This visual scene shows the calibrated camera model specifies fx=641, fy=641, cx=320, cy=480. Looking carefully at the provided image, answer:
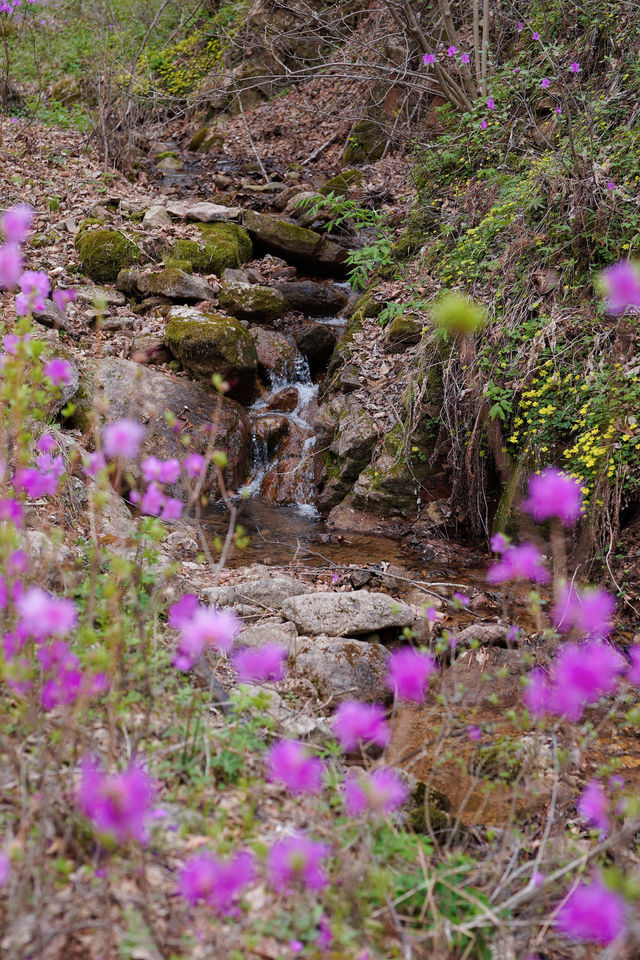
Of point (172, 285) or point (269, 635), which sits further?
point (172, 285)

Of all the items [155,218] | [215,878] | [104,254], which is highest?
[155,218]

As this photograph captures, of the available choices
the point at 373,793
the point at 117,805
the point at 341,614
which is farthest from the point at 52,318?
the point at 373,793

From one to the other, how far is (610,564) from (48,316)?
5253 mm

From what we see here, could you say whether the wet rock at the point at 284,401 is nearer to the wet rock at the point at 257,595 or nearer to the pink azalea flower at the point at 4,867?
the wet rock at the point at 257,595

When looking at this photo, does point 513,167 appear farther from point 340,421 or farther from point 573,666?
point 573,666

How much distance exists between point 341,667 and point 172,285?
530 centimetres

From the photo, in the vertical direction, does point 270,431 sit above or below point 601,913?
below

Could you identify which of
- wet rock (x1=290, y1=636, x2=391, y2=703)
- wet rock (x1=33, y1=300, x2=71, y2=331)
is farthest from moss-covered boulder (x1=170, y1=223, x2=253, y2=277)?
wet rock (x1=290, y1=636, x2=391, y2=703)

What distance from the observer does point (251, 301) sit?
299 inches

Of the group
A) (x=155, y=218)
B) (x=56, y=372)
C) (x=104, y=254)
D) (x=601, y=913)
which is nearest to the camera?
(x=601, y=913)

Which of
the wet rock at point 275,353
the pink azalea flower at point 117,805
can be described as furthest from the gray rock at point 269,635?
the wet rock at point 275,353

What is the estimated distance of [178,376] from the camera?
21.5 ft

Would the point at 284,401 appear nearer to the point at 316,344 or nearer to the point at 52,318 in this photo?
the point at 316,344

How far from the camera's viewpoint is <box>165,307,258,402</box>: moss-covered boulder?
6391mm
